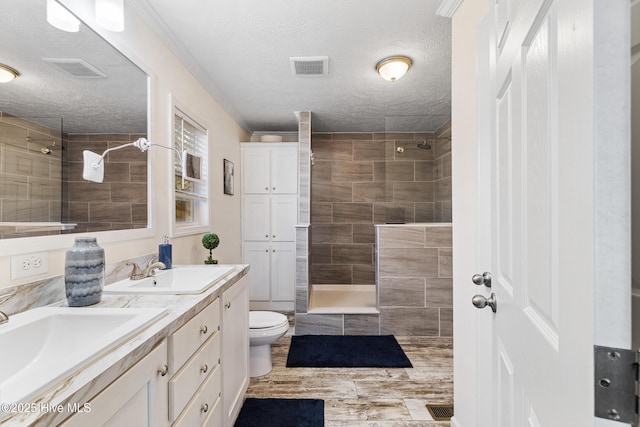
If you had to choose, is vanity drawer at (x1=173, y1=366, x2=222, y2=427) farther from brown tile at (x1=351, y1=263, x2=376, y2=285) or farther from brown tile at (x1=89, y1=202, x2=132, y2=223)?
brown tile at (x1=351, y1=263, x2=376, y2=285)

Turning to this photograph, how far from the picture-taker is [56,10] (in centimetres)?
122

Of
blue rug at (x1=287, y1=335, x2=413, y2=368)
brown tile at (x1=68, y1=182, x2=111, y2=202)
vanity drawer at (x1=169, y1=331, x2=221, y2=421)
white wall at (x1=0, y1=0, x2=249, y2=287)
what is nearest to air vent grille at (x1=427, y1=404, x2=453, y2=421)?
blue rug at (x1=287, y1=335, x2=413, y2=368)

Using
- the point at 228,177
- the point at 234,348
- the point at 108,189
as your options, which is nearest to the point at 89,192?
the point at 108,189

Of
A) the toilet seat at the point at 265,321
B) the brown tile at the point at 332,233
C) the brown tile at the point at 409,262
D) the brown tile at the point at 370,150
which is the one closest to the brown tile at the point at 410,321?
the brown tile at the point at 409,262

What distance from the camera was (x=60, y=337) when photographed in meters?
0.97

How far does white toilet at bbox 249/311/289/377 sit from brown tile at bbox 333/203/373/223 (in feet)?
7.14

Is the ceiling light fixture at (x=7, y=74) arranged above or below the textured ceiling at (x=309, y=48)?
below

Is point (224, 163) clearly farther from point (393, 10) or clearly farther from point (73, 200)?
point (393, 10)

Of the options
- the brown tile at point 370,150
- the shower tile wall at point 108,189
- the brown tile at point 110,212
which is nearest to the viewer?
the shower tile wall at point 108,189

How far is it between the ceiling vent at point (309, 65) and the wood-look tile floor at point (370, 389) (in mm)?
2408

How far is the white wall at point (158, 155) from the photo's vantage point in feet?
3.95

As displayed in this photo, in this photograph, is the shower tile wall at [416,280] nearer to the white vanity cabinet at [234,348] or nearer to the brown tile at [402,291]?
the brown tile at [402,291]

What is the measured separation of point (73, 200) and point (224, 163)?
1.92 m

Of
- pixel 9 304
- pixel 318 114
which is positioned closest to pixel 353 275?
pixel 318 114
